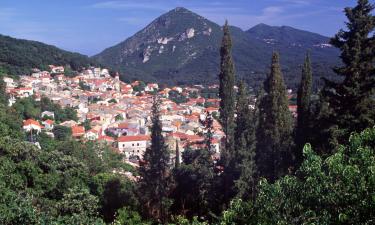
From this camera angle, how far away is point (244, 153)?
62.8 feet

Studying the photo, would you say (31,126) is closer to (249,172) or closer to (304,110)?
(304,110)

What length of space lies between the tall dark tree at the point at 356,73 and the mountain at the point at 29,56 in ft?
242

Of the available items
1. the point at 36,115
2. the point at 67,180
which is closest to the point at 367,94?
the point at 67,180

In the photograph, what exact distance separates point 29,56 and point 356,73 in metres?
90.4

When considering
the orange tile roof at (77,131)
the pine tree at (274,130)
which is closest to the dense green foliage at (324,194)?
the pine tree at (274,130)

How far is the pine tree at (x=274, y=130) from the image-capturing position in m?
20.8

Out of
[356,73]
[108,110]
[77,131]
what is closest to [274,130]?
[356,73]

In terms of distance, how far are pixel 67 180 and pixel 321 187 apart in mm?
18036

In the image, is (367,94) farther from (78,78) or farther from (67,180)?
(78,78)

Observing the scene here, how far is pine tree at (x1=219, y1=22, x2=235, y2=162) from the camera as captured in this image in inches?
835

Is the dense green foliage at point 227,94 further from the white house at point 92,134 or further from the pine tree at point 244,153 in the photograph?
the white house at point 92,134

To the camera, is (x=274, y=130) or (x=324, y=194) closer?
(x=324, y=194)

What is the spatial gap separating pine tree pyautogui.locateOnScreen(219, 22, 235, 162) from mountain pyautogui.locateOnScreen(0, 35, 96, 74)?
214 feet

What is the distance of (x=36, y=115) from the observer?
57.9 metres
